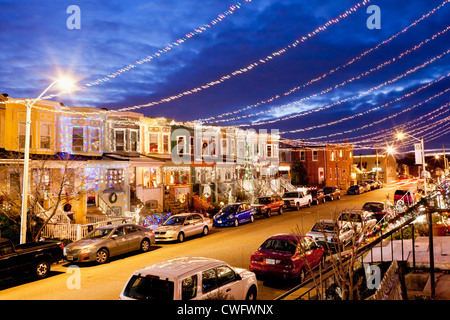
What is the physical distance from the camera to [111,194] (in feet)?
84.6

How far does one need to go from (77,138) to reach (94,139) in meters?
1.36

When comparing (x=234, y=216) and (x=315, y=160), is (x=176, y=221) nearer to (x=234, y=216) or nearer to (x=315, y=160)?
(x=234, y=216)

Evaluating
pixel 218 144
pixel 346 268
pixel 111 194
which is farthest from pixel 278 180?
pixel 346 268

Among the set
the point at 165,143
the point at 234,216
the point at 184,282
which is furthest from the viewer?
the point at 165,143

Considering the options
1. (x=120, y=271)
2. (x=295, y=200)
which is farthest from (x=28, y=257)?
(x=295, y=200)

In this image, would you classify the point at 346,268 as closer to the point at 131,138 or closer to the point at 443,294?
the point at 443,294

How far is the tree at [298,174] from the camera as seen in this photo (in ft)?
177

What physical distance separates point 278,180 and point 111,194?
76.9 feet

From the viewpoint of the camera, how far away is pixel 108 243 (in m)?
15.2

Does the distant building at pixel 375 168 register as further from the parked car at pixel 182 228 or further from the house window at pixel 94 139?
the parked car at pixel 182 228

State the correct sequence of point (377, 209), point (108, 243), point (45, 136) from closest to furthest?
point (108, 243) < point (377, 209) < point (45, 136)

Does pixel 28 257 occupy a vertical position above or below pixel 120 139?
below

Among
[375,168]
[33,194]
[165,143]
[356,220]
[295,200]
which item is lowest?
[295,200]

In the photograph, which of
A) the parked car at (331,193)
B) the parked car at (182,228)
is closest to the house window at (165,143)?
the parked car at (182,228)
